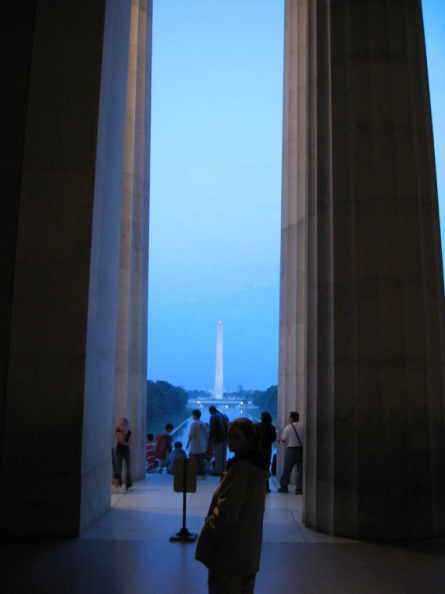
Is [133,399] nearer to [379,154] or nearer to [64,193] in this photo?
[64,193]

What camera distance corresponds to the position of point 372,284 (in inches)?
517

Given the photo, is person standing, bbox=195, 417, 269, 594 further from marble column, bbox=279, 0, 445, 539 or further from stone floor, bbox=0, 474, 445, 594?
marble column, bbox=279, 0, 445, 539

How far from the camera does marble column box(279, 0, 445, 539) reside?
12.5 meters

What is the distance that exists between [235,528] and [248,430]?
96 cm

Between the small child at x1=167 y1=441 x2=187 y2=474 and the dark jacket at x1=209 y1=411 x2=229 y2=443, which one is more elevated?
the dark jacket at x1=209 y1=411 x2=229 y2=443

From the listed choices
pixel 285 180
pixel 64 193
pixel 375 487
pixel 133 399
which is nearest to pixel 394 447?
pixel 375 487

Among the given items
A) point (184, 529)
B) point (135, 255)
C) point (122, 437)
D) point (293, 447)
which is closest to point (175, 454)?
point (122, 437)

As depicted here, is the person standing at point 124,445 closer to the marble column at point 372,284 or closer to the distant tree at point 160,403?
the marble column at point 372,284

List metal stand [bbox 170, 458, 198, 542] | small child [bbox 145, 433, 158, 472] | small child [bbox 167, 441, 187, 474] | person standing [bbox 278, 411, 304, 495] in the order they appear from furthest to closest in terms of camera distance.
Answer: small child [bbox 145, 433, 158, 472] < small child [bbox 167, 441, 187, 474] < person standing [bbox 278, 411, 304, 495] < metal stand [bbox 170, 458, 198, 542]

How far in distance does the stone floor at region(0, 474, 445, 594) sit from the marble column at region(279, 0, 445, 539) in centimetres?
109

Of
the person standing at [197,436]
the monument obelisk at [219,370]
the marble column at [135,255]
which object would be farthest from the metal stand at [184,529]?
the monument obelisk at [219,370]

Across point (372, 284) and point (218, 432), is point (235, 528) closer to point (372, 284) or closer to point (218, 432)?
point (372, 284)

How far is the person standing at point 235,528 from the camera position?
226 inches

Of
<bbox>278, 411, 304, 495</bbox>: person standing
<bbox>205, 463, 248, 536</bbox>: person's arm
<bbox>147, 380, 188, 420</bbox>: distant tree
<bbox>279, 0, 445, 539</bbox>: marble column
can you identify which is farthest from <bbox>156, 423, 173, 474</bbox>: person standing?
<bbox>147, 380, 188, 420</bbox>: distant tree
